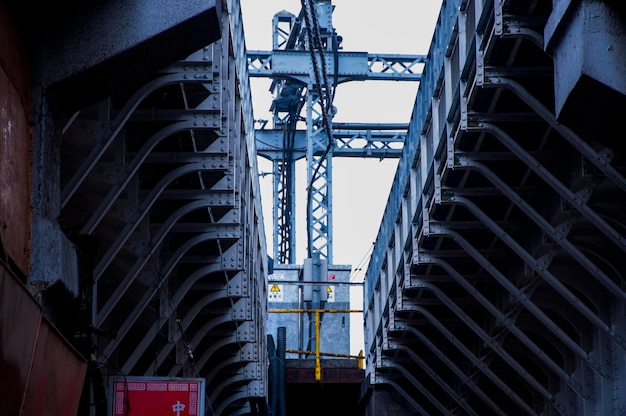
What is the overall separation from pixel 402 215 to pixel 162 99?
10.3 meters

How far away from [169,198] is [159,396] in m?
3.38

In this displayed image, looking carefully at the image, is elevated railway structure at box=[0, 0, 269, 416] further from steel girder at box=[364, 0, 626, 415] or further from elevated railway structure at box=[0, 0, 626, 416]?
steel girder at box=[364, 0, 626, 415]

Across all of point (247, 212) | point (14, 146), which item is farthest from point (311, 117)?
point (14, 146)

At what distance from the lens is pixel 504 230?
2102cm

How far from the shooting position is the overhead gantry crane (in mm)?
43750

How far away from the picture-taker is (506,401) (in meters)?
28.7

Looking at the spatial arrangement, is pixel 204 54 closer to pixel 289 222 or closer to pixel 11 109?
pixel 11 109

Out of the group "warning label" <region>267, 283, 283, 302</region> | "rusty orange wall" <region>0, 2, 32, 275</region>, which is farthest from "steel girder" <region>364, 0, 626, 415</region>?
"warning label" <region>267, 283, 283, 302</region>

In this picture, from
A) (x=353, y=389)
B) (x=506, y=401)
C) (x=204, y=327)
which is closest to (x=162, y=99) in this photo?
(x=204, y=327)

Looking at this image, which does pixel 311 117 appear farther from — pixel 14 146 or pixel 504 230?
pixel 14 146

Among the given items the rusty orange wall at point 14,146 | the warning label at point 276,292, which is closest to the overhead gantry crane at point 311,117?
the warning label at point 276,292

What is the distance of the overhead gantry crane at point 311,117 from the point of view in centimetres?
4375

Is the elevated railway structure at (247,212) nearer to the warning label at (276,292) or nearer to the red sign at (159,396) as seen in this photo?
the red sign at (159,396)

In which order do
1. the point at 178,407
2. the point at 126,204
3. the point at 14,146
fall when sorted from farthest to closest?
1. the point at 126,204
2. the point at 178,407
3. the point at 14,146
